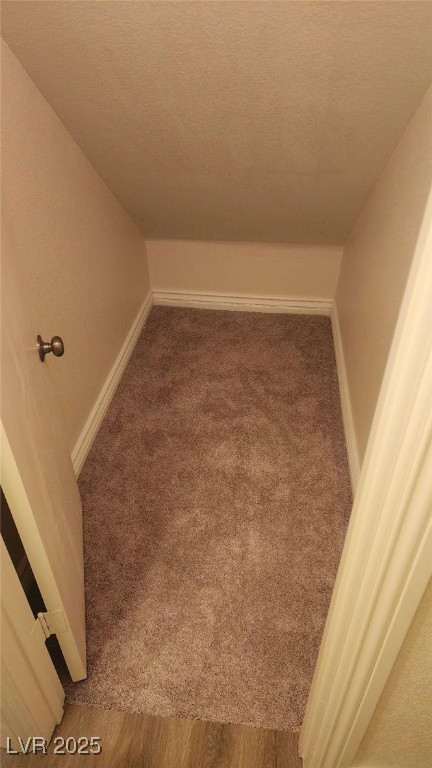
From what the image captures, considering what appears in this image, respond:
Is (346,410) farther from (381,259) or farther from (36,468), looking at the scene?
(36,468)

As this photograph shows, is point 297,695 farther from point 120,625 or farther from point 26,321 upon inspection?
point 26,321

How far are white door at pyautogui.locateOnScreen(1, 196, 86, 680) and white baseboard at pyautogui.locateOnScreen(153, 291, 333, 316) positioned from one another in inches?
63.7

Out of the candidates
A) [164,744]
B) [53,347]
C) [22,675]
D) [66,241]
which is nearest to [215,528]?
[164,744]

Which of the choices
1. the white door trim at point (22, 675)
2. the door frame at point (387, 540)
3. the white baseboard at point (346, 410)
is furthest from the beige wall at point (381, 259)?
the white door trim at point (22, 675)

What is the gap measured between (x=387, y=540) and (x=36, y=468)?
0.70 meters

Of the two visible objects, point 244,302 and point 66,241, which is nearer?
point 66,241

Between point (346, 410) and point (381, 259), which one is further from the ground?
point (381, 259)

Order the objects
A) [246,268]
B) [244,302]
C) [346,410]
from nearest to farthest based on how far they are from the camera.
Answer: [346,410] < [246,268] < [244,302]

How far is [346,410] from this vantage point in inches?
76.9

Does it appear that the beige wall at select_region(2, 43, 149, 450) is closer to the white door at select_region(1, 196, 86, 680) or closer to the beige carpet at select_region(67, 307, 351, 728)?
the white door at select_region(1, 196, 86, 680)

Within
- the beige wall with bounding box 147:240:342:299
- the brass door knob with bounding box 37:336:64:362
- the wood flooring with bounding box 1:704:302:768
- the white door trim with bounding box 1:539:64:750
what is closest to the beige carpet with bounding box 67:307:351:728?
the wood flooring with bounding box 1:704:302:768

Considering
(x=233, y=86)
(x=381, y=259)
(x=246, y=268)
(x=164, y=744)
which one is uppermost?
(x=233, y=86)

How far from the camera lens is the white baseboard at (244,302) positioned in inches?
105

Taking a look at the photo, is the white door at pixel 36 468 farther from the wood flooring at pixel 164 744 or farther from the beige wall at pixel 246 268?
the beige wall at pixel 246 268
